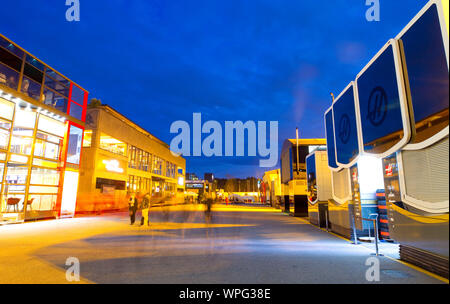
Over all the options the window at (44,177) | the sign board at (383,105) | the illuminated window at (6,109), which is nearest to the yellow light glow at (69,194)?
the window at (44,177)

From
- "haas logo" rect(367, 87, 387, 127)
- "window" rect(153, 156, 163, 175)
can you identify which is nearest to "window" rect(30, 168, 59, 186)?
"haas logo" rect(367, 87, 387, 127)

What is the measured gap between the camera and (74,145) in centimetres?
1866

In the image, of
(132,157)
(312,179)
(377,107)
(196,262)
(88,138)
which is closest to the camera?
(196,262)

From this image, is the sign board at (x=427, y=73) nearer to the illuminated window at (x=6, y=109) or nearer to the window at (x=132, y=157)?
the illuminated window at (x=6, y=109)

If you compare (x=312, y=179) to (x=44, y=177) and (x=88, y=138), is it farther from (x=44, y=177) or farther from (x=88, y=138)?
(x=88, y=138)

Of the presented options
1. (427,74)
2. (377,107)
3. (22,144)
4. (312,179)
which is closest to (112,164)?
(22,144)

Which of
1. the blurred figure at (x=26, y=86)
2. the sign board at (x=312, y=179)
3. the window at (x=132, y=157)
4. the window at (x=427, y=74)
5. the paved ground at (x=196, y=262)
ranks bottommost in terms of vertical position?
the paved ground at (x=196, y=262)

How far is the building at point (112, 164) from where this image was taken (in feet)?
73.4

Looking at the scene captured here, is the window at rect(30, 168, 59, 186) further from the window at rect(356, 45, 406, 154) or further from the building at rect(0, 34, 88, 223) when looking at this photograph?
the window at rect(356, 45, 406, 154)

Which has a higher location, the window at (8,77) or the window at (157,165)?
the window at (8,77)

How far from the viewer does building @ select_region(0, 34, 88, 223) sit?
1354cm

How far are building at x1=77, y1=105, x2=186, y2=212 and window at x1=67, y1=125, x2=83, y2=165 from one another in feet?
12.8

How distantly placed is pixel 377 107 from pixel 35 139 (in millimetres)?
18498
